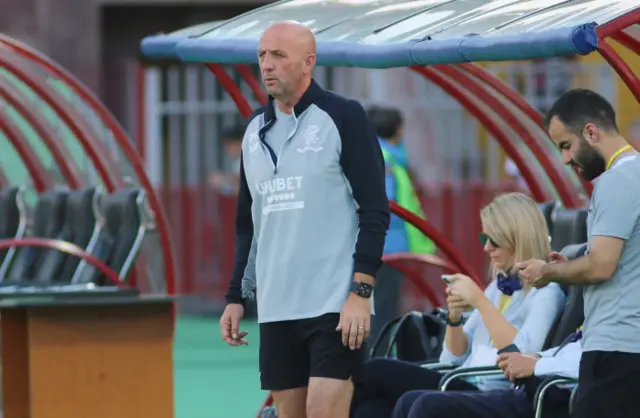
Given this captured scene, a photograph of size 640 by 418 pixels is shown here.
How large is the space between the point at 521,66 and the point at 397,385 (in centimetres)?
1037

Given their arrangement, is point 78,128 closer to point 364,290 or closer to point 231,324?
point 231,324

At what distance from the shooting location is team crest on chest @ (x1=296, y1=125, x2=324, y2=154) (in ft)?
19.5

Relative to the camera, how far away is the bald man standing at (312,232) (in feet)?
19.2

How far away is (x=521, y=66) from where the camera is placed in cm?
1722

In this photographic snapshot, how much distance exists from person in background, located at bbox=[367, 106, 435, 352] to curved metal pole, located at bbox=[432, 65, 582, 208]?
4.28 feet

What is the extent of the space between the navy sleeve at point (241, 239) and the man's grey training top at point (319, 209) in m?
0.27

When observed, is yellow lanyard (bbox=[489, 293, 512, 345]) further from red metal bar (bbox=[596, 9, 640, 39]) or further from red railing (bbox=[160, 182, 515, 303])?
red railing (bbox=[160, 182, 515, 303])

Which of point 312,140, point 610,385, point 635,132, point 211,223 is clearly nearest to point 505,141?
point 312,140

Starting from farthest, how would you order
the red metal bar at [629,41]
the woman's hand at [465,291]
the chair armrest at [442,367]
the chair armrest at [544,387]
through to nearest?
the chair armrest at [442,367], the woman's hand at [465,291], the red metal bar at [629,41], the chair armrest at [544,387]

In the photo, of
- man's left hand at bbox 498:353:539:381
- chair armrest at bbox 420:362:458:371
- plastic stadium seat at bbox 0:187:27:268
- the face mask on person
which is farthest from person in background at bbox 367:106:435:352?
man's left hand at bbox 498:353:539:381

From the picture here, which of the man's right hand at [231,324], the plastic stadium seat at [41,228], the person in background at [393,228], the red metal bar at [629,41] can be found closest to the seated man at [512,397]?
the man's right hand at [231,324]

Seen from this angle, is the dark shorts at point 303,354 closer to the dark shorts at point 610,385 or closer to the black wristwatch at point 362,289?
the black wristwatch at point 362,289

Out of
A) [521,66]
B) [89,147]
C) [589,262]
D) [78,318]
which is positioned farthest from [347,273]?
[521,66]

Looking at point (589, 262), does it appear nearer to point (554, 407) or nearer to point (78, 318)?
point (554, 407)
